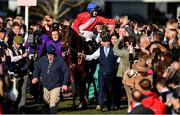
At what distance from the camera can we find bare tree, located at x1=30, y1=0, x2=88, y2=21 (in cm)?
5462

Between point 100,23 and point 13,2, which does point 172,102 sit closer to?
point 100,23

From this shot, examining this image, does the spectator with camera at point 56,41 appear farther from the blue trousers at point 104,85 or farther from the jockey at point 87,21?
the jockey at point 87,21

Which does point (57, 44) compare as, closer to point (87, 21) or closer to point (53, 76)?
point (53, 76)

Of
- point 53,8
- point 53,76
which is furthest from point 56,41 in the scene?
point 53,8

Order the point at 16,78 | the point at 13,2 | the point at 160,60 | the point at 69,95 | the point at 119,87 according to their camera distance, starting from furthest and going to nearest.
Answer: the point at 13,2
the point at 69,95
the point at 119,87
the point at 16,78
the point at 160,60

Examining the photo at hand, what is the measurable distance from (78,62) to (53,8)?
37369 mm

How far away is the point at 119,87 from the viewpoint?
63.4 feet

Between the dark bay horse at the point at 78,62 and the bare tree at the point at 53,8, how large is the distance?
3385 centimetres

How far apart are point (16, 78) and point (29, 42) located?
3422 millimetres

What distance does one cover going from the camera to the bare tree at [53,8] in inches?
2151

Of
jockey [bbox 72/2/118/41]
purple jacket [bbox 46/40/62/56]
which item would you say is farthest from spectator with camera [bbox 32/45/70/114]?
jockey [bbox 72/2/118/41]

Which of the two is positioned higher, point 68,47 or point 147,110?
point 68,47

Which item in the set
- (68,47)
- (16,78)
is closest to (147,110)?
(16,78)

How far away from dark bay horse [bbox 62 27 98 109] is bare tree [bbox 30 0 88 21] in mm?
33846
